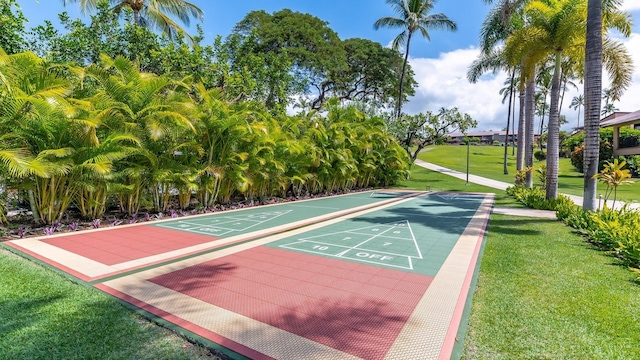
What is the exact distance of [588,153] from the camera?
32.4ft

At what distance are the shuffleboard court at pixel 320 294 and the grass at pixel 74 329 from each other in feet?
0.85

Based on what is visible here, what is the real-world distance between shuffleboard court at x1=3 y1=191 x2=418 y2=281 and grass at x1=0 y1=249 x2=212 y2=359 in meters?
0.84

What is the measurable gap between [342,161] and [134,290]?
14.9 meters

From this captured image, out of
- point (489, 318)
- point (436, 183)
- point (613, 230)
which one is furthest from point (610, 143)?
point (489, 318)

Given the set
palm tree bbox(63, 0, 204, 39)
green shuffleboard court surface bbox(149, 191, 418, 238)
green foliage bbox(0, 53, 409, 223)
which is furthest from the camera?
palm tree bbox(63, 0, 204, 39)

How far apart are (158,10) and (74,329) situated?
20540 millimetres

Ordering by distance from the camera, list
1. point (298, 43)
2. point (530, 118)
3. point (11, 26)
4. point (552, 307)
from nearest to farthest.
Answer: point (552, 307)
point (11, 26)
point (530, 118)
point (298, 43)

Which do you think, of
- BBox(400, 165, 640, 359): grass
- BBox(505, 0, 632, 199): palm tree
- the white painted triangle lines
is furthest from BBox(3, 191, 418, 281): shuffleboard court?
BBox(505, 0, 632, 199): palm tree

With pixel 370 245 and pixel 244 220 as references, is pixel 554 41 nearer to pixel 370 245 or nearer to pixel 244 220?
pixel 370 245

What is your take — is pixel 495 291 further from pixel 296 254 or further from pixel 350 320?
pixel 296 254

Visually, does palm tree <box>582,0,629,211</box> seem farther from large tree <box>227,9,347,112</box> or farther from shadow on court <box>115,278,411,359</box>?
large tree <box>227,9,347,112</box>

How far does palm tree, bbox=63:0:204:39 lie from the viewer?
715 inches

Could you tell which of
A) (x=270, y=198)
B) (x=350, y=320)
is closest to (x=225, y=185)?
(x=270, y=198)

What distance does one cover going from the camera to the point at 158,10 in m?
19.4
